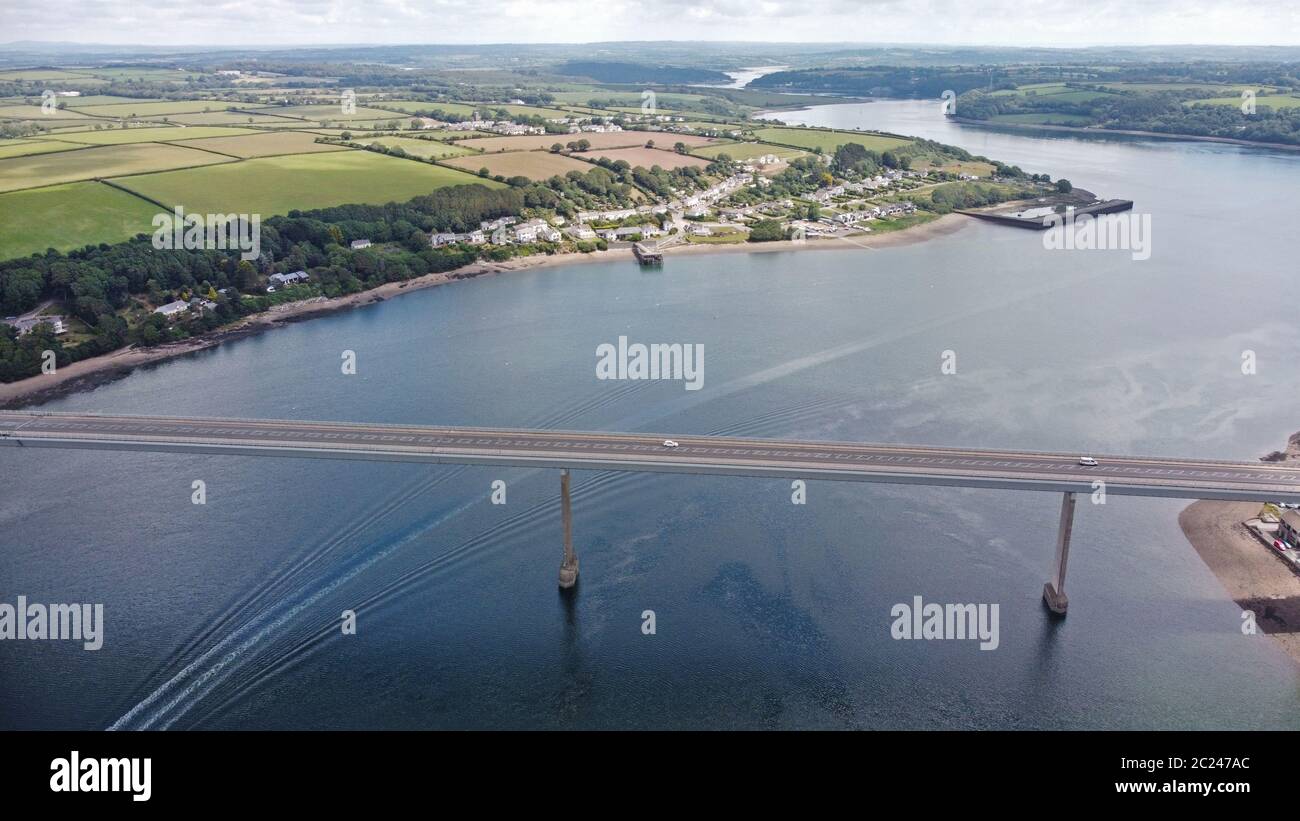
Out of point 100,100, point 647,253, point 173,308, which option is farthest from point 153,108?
point 647,253

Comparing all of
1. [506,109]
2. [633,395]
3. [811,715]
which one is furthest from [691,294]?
[506,109]

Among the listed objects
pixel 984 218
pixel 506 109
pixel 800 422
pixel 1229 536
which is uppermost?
pixel 506 109

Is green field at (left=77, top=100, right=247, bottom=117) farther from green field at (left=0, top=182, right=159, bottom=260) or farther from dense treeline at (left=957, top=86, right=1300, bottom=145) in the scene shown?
dense treeline at (left=957, top=86, right=1300, bottom=145)

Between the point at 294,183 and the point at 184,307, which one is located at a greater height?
the point at 294,183

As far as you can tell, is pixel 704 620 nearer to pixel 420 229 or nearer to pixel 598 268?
pixel 598 268

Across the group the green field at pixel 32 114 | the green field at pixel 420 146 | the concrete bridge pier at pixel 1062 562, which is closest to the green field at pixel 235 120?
the green field at pixel 32 114

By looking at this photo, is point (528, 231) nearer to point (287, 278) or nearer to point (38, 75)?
point (287, 278)

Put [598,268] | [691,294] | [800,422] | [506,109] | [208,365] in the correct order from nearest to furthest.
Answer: [800,422] < [208,365] < [691,294] < [598,268] < [506,109]
